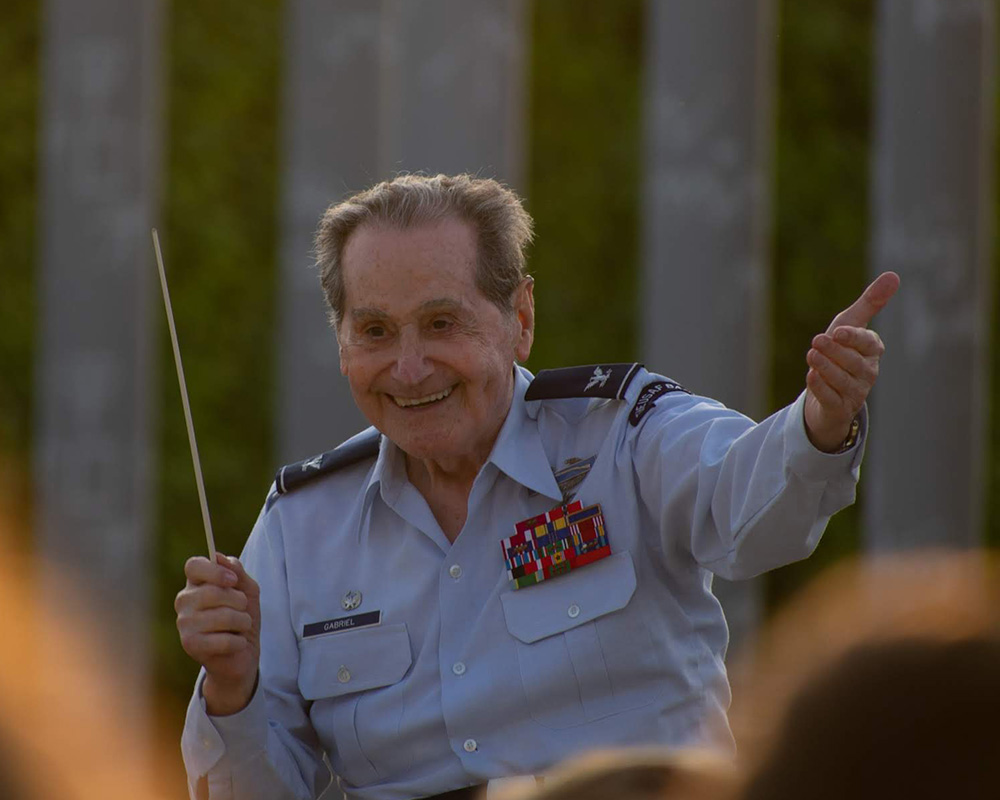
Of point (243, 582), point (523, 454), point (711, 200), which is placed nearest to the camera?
point (243, 582)

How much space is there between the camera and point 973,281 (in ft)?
22.4

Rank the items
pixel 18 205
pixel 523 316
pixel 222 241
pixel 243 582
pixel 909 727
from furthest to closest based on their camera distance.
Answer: pixel 222 241, pixel 18 205, pixel 523 316, pixel 243 582, pixel 909 727

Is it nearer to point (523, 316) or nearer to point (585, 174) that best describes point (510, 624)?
point (523, 316)

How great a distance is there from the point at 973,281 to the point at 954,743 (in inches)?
231

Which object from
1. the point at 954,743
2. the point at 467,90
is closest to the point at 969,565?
the point at 954,743

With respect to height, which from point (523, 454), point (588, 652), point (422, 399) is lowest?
point (588, 652)

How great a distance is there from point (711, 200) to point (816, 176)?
12.1 feet

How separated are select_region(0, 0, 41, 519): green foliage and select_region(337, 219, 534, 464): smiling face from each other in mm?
7620

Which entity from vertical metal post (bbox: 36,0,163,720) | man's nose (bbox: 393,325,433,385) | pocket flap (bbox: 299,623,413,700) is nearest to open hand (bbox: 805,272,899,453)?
man's nose (bbox: 393,325,433,385)

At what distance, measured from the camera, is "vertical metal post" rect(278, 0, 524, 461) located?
7.35 m

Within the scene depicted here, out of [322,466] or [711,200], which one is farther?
[711,200]

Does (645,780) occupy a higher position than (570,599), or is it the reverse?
(645,780)

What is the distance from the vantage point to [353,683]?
10.9ft

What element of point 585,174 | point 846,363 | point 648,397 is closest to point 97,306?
point 585,174
